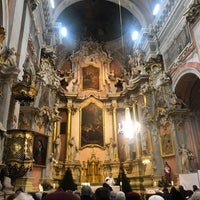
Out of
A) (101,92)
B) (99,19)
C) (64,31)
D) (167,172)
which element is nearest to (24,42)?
(167,172)

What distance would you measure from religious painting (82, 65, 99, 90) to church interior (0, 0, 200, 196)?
75mm

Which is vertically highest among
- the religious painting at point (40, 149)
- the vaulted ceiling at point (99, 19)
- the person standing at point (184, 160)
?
the vaulted ceiling at point (99, 19)

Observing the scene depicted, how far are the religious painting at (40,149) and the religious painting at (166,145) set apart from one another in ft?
18.7

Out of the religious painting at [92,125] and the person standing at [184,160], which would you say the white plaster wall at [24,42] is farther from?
the religious painting at [92,125]

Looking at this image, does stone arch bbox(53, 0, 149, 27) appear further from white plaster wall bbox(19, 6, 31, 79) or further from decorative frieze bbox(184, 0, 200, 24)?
white plaster wall bbox(19, 6, 31, 79)

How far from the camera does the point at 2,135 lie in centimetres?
495

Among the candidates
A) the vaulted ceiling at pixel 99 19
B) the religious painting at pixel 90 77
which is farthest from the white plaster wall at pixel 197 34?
the religious painting at pixel 90 77

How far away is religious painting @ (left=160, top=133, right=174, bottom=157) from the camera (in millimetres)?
10844

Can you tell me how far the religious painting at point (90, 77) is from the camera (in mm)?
16531

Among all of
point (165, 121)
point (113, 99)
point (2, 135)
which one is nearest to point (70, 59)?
point (113, 99)

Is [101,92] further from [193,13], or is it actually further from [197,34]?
[193,13]

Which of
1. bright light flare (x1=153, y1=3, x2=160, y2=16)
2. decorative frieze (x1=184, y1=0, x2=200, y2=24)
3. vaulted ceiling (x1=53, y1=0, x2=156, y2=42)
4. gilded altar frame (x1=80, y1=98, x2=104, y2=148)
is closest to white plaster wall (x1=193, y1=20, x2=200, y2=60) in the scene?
decorative frieze (x1=184, y1=0, x2=200, y2=24)

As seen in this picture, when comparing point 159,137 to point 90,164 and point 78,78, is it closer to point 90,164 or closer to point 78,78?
point 90,164

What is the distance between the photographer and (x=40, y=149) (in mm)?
10281
